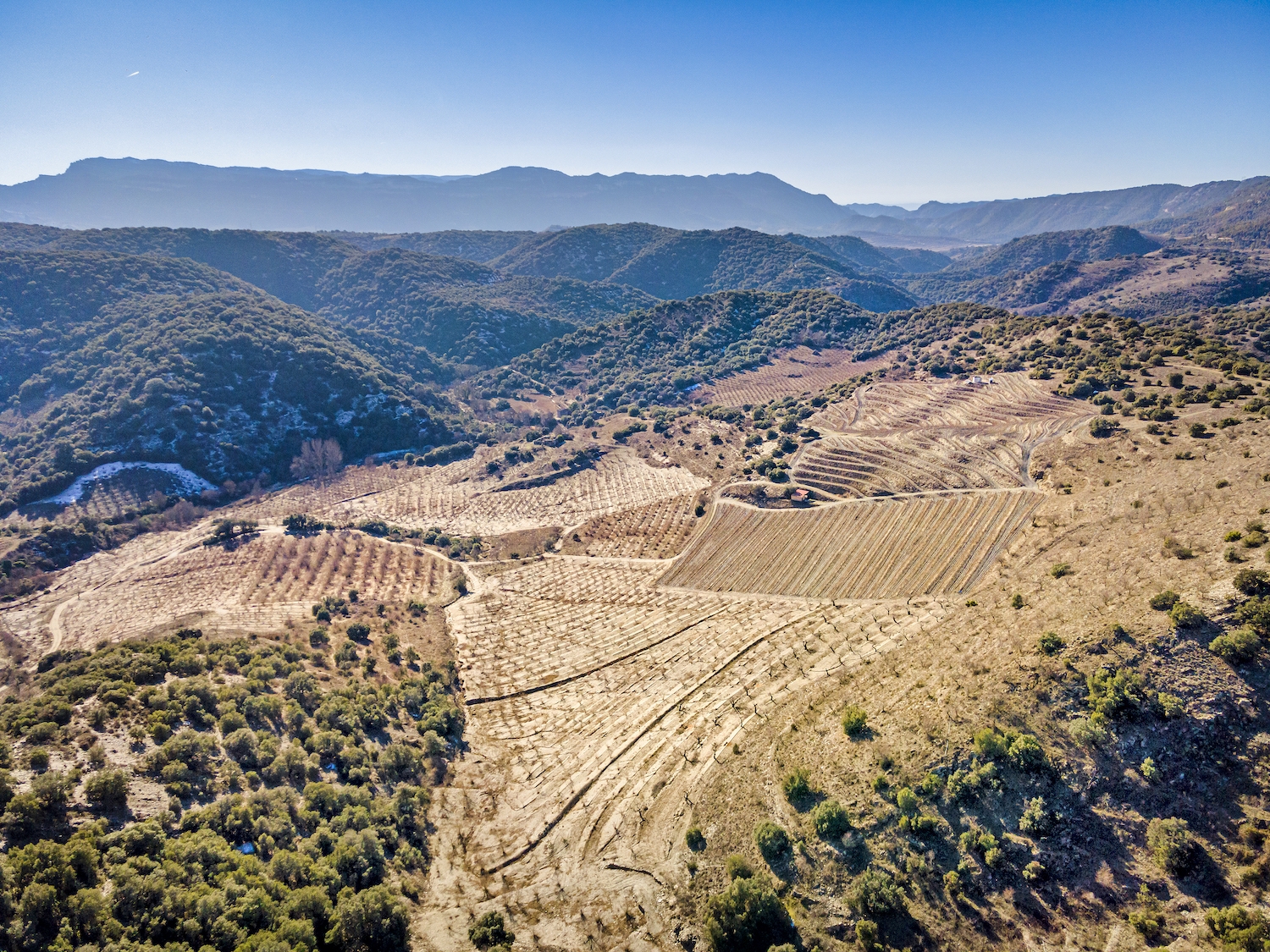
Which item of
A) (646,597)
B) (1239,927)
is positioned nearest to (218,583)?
(646,597)

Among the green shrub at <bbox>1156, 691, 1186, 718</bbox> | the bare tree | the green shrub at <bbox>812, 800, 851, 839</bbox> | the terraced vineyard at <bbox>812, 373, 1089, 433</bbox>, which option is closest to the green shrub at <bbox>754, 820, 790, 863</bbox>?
the green shrub at <bbox>812, 800, 851, 839</bbox>

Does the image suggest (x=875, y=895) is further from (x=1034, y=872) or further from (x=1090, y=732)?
(x=1090, y=732)

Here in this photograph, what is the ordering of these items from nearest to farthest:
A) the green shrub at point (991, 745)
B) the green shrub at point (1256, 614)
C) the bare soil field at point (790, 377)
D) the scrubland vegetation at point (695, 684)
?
the scrubland vegetation at point (695, 684)
the green shrub at point (991, 745)
the green shrub at point (1256, 614)
the bare soil field at point (790, 377)

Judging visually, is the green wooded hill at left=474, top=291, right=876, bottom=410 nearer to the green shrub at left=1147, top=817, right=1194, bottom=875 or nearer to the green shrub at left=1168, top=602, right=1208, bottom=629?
the green shrub at left=1168, top=602, right=1208, bottom=629

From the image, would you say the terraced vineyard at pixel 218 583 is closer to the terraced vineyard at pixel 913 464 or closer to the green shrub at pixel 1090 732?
the terraced vineyard at pixel 913 464

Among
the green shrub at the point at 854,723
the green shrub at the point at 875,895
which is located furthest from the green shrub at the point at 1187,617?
the green shrub at the point at 875,895
